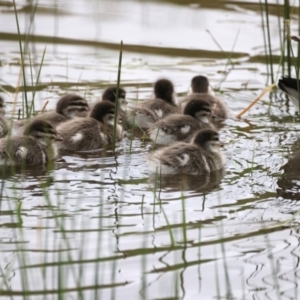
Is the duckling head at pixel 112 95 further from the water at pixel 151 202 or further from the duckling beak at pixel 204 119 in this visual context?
the duckling beak at pixel 204 119

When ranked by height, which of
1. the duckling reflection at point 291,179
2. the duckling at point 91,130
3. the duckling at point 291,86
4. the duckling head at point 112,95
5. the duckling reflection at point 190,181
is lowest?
the duckling reflection at point 190,181

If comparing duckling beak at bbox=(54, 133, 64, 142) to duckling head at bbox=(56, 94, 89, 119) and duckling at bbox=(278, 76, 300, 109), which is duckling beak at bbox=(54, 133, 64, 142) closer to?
duckling head at bbox=(56, 94, 89, 119)

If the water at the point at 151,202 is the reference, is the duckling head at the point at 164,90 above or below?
above

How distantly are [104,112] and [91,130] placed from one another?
0.26 meters

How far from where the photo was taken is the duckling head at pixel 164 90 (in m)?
7.27

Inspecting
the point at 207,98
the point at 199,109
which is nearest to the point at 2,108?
the point at 199,109

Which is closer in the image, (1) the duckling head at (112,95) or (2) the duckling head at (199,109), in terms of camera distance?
(2) the duckling head at (199,109)

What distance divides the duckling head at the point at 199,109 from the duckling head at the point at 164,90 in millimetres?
393

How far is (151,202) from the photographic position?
519 cm

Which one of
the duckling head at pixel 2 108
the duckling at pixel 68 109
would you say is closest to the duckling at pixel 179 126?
the duckling at pixel 68 109

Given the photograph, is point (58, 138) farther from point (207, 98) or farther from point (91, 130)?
point (207, 98)

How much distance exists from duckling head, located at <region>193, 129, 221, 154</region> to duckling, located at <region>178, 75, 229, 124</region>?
1.12 metres

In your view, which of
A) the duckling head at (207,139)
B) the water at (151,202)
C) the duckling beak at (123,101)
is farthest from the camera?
the duckling beak at (123,101)

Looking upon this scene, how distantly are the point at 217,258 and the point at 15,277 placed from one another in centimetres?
95
